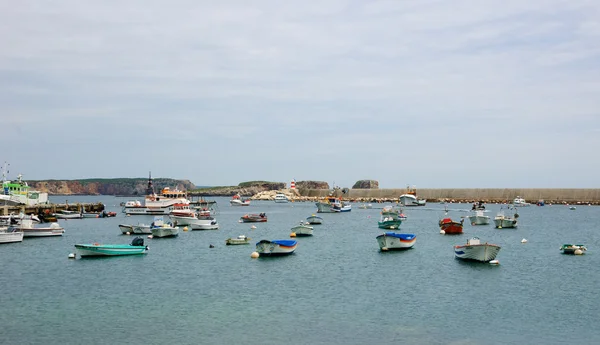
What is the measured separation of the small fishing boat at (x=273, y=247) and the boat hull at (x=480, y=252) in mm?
14365

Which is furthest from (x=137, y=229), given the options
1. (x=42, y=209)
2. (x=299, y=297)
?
(x=42, y=209)

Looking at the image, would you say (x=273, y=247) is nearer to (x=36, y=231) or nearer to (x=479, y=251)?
(x=479, y=251)

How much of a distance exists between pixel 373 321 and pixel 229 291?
10.6 meters

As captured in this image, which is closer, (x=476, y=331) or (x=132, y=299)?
(x=476, y=331)

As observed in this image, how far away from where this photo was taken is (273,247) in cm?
5069

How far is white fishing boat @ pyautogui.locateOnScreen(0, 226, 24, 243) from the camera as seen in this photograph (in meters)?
60.0

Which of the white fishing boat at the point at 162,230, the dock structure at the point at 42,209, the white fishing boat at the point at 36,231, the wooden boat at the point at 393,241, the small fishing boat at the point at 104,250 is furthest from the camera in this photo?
the dock structure at the point at 42,209

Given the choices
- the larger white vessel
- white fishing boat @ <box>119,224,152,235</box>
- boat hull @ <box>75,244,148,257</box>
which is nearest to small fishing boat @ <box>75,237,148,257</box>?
boat hull @ <box>75,244,148,257</box>

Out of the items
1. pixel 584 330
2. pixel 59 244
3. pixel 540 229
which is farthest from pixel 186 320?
pixel 540 229

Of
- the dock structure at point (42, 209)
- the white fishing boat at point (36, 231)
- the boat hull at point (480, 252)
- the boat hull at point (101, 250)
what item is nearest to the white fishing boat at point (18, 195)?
the dock structure at point (42, 209)

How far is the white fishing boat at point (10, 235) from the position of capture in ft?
197

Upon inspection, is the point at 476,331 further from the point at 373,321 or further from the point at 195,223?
the point at 195,223

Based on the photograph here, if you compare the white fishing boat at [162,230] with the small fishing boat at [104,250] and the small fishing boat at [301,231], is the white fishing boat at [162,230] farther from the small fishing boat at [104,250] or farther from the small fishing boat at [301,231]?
→ the small fishing boat at [104,250]

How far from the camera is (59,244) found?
61812mm
